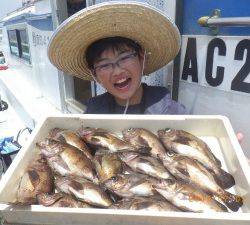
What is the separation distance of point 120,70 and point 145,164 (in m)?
0.84

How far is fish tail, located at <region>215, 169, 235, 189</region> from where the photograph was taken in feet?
4.51

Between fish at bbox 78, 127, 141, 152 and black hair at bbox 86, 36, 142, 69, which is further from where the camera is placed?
black hair at bbox 86, 36, 142, 69

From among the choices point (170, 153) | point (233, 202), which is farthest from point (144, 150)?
point (233, 202)

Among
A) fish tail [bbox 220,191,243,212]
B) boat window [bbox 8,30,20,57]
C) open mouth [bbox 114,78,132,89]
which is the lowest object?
boat window [bbox 8,30,20,57]

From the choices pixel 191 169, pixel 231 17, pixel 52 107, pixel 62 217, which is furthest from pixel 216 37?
pixel 52 107

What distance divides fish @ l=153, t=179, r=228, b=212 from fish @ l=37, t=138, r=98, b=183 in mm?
334

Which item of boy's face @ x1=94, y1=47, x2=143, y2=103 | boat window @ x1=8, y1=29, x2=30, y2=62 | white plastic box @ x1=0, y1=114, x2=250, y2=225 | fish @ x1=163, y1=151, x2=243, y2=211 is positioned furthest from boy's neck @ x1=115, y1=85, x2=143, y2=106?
boat window @ x1=8, y1=29, x2=30, y2=62

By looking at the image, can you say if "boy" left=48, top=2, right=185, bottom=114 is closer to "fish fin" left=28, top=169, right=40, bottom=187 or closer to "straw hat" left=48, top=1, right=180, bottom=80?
"straw hat" left=48, top=1, right=180, bottom=80

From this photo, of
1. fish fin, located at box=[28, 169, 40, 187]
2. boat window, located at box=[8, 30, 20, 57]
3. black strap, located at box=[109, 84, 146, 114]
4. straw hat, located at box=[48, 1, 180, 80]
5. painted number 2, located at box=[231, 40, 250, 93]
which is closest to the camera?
fish fin, located at box=[28, 169, 40, 187]

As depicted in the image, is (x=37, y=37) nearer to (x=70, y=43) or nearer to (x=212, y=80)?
(x=70, y=43)

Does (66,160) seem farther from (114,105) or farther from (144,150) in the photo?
(114,105)

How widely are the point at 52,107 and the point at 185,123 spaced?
4153 millimetres

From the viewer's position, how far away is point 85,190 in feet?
4.17

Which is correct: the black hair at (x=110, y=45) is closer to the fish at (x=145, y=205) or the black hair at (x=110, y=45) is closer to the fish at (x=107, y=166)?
the fish at (x=107, y=166)
